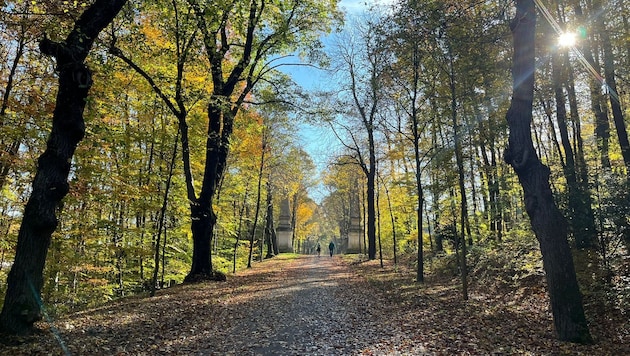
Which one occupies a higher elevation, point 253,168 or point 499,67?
point 499,67

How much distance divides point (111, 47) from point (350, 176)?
2236cm

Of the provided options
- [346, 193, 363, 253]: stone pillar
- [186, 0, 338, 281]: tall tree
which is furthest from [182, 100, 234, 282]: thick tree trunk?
[346, 193, 363, 253]: stone pillar

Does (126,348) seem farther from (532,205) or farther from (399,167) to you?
(399,167)

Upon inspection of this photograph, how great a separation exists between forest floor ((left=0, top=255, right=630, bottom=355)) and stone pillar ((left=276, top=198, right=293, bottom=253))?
1048 inches

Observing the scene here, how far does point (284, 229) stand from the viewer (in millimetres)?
38500

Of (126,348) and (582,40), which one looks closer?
(126,348)

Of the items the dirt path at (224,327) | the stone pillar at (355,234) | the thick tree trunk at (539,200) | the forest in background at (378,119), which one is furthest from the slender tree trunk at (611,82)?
the stone pillar at (355,234)

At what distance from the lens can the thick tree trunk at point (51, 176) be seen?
218 inches

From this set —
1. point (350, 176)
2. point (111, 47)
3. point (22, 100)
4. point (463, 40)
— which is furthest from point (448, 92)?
point (350, 176)

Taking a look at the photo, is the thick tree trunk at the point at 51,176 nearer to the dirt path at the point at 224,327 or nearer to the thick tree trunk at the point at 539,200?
the dirt path at the point at 224,327

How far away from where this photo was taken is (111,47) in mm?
9406

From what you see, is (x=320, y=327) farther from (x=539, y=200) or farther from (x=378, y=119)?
(x=378, y=119)

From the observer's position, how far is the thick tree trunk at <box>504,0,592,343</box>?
611 cm

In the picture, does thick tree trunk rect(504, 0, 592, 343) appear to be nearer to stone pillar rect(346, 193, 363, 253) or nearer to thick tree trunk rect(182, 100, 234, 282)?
thick tree trunk rect(182, 100, 234, 282)
